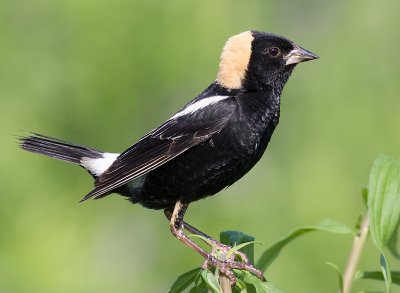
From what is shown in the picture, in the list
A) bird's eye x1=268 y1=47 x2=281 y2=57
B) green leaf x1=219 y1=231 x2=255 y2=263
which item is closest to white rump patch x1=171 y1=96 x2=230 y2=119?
bird's eye x1=268 y1=47 x2=281 y2=57

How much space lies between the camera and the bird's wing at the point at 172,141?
307 centimetres

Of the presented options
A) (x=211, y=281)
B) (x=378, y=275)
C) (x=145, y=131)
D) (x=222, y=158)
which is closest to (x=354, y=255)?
(x=378, y=275)

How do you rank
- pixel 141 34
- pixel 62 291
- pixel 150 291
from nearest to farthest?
pixel 62 291, pixel 150 291, pixel 141 34

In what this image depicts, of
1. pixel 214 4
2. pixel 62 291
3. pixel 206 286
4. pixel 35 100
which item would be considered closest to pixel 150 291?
pixel 62 291

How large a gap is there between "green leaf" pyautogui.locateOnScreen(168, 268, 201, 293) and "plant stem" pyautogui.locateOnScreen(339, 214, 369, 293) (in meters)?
0.37

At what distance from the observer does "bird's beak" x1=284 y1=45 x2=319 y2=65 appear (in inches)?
129

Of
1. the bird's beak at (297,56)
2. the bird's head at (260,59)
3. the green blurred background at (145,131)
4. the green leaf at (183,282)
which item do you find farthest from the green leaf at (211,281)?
the green blurred background at (145,131)

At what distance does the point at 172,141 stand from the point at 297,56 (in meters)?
0.61

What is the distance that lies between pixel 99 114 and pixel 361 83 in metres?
1.55

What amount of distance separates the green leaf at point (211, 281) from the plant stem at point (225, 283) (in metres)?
0.03

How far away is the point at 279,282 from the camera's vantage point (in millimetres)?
4125

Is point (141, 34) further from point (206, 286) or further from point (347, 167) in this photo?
point (206, 286)

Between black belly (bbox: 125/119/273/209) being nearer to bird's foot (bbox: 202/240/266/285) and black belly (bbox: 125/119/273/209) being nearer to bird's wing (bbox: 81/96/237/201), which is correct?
bird's wing (bbox: 81/96/237/201)

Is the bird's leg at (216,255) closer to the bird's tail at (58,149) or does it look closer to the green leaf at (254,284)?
the green leaf at (254,284)
